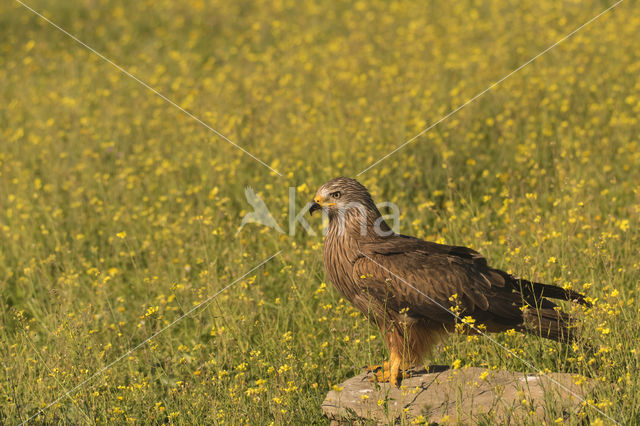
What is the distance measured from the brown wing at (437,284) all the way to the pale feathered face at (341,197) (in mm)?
444

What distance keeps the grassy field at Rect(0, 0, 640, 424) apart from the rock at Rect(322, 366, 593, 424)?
11cm

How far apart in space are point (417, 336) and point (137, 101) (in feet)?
20.4

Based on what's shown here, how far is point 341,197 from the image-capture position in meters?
4.68

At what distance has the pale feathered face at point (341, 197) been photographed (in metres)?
4.66

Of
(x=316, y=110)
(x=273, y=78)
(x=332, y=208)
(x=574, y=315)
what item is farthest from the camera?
(x=273, y=78)

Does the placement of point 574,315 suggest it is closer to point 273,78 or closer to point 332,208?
point 332,208

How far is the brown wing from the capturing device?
4.14 m

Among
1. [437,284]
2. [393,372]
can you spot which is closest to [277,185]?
[437,284]

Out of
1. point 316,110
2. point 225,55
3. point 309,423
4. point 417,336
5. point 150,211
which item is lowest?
point 309,423

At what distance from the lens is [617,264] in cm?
514

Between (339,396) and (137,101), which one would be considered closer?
(339,396)

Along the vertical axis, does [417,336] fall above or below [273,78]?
below

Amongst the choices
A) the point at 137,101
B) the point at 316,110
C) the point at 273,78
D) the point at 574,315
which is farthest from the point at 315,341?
the point at 137,101

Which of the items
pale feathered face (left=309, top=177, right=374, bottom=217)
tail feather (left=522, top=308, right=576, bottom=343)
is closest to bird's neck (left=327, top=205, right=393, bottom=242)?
pale feathered face (left=309, top=177, right=374, bottom=217)
